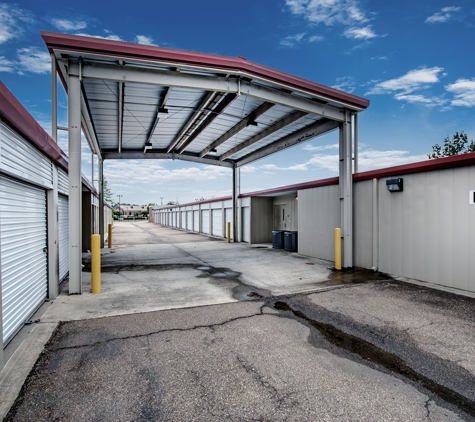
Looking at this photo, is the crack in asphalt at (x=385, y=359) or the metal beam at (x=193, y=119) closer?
the crack in asphalt at (x=385, y=359)

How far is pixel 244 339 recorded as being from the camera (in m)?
3.87

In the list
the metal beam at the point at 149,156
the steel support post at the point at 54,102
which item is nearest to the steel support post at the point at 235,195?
the metal beam at the point at 149,156

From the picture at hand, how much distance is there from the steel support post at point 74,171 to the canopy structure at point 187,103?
20 mm

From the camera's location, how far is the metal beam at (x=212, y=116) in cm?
820

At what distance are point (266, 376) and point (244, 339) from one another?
89cm

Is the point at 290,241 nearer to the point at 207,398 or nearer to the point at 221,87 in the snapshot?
the point at 221,87

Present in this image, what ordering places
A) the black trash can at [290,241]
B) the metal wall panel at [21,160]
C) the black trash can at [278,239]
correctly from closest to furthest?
1. the metal wall panel at [21,160]
2. the black trash can at [290,241]
3. the black trash can at [278,239]

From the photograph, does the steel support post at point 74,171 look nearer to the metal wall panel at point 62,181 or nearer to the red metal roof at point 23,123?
the red metal roof at point 23,123

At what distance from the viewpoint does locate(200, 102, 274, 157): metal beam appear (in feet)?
29.4

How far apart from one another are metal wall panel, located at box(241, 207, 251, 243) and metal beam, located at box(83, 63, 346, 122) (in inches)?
350

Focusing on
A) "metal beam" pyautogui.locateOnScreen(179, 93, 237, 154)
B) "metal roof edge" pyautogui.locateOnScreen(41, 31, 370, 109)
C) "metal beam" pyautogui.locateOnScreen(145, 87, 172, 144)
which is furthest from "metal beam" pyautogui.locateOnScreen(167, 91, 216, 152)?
"metal roof edge" pyautogui.locateOnScreen(41, 31, 370, 109)

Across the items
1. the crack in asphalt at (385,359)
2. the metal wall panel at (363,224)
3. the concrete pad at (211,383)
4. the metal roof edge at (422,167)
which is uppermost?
the metal roof edge at (422,167)

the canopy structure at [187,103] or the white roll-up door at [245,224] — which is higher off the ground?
the canopy structure at [187,103]

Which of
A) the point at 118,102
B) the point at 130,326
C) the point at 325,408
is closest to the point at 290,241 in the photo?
the point at 118,102
